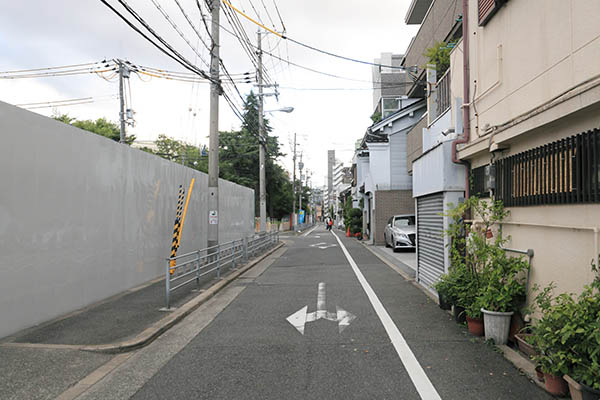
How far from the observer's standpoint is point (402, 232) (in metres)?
18.5

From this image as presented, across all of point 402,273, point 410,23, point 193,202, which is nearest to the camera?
point 402,273

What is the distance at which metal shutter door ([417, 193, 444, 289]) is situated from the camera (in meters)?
8.66

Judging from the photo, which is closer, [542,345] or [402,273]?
[542,345]

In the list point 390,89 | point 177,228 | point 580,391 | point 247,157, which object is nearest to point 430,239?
point 580,391

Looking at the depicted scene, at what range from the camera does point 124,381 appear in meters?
4.49

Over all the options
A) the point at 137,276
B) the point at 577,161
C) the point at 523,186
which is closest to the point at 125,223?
the point at 137,276

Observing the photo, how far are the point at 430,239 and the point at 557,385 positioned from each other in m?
5.63

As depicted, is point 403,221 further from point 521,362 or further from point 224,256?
point 521,362

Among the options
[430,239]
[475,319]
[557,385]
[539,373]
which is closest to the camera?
[557,385]

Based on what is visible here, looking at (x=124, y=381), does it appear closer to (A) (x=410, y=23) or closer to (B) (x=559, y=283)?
(B) (x=559, y=283)

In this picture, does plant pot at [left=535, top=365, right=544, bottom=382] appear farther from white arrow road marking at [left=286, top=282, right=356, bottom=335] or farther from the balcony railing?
the balcony railing

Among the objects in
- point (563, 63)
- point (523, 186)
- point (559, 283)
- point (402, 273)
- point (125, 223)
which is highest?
point (563, 63)

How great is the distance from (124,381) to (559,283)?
5.08m

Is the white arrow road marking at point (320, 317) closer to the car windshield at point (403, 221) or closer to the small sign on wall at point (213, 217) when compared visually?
the small sign on wall at point (213, 217)
